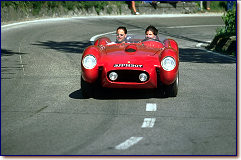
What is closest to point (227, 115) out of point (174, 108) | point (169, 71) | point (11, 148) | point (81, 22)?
point (174, 108)

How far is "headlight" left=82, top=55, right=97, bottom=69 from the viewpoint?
33.4 feet

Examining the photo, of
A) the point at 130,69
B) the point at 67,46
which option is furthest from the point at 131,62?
the point at 67,46

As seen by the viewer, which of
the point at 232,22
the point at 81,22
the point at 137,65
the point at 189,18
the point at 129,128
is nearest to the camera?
the point at 129,128

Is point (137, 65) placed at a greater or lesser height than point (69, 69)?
greater

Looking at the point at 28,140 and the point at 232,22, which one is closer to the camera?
the point at 28,140

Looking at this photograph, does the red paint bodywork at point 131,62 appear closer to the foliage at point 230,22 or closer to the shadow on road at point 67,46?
the shadow on road at point 67,46

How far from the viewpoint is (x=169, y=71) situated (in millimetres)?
10078

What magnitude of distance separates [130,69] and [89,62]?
77 centimetres

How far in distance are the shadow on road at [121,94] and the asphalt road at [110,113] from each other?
0.02m

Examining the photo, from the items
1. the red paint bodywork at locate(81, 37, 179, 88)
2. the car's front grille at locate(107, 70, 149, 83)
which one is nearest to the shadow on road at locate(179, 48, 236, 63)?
the red paint bodywork at locate(81, 37, 179, 88)

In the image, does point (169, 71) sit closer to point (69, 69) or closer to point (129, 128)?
point (129, 128)

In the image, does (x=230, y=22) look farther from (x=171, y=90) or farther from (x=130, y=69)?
(x=130, y=69)

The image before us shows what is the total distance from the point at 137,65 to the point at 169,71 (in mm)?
542

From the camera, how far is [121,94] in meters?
10.7
